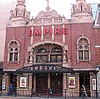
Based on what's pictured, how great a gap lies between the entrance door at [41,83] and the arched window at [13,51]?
13.5 ft

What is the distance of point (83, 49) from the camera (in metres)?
31.7

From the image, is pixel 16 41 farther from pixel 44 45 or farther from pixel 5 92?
pixel 5 92

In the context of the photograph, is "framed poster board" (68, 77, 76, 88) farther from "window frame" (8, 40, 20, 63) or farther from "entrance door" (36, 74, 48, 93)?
"window frame" (8, 40, 20, 63)

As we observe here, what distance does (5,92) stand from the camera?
32.4 m

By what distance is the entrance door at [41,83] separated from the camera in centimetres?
3192

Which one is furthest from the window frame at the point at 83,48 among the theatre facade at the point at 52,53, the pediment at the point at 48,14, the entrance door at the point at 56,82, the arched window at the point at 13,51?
the arched window at the point at 13,51

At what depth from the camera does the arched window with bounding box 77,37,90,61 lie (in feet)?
103

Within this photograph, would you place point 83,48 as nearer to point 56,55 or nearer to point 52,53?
point 56,55

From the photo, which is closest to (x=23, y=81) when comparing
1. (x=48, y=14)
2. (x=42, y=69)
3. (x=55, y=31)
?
(x=42, y=69)

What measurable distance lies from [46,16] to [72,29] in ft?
15.0

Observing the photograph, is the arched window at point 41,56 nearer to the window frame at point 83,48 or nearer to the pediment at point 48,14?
Result: the window frame at point 83,48

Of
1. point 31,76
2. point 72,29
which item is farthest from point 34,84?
point 72,29

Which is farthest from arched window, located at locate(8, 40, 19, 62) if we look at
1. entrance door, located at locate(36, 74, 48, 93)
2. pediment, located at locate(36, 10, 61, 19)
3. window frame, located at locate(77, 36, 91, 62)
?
window frame, located at locate(77, 36, 91, 62)

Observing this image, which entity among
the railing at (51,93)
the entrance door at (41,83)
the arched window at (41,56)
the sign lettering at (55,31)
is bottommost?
the railing at (51,93)
